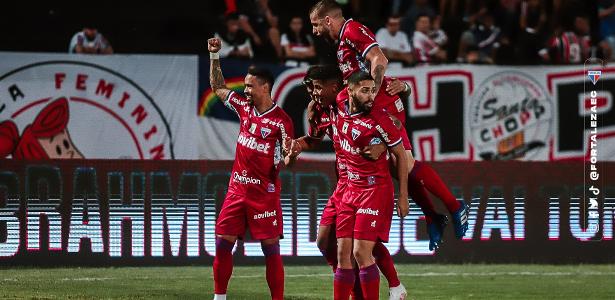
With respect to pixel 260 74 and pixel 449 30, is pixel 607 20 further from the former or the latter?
pixel 260 74

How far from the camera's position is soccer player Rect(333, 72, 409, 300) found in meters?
9.24

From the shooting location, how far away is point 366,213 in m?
9.30

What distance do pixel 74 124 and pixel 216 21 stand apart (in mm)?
2832

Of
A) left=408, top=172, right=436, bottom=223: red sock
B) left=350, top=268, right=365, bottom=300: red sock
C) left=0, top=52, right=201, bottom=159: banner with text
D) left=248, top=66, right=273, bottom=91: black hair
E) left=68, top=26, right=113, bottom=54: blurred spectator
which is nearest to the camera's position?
left=350, top=268, right=365, bottom=300: red sock

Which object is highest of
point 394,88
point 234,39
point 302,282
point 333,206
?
point 394,88

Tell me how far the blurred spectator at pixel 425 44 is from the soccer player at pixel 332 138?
717cm

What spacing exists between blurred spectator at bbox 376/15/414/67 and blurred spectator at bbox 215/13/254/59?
71.7 inches

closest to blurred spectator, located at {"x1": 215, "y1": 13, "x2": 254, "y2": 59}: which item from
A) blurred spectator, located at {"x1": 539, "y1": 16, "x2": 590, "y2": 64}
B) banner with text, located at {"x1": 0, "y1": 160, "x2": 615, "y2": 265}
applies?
banner with text, located at {"x1": 0, "y1": 160, "x2": 615, "y2": 265}

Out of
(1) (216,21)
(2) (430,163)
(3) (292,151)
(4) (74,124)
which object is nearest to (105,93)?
(4) (74,124)

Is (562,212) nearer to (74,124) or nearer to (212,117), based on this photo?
(212,117)

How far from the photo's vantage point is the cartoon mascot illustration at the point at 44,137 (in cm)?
1498

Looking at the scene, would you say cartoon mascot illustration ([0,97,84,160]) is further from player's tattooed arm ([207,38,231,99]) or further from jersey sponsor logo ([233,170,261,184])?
jersey sponsor logo ([233,170,261,184])

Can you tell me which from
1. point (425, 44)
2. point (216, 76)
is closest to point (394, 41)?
point (425, 44)

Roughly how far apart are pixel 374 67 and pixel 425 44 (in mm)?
8061
